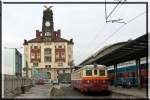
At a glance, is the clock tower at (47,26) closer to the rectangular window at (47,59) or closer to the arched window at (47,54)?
the arched window at (47,54)

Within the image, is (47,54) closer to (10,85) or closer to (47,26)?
(47,26)

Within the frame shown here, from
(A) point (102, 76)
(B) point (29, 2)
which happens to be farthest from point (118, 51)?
(B) point (29, 2)

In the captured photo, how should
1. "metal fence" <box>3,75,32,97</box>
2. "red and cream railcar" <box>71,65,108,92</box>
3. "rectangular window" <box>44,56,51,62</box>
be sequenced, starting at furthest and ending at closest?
"rectangular window" <box>44,56,51,62</box> → "red and cream railcar" <box>71,65,108,92</box> → "metal fence" <box>3,75,32,97</box>

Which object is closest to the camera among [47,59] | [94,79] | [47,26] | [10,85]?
[10,85]

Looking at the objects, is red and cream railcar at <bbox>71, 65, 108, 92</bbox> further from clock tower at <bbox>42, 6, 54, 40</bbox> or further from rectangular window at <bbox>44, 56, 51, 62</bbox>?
clock tower at <bbox>42, 6, 54, 40</bbox>

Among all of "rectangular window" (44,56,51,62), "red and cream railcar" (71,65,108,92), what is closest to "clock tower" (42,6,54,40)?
"rectangular window" (44,56,51,62)

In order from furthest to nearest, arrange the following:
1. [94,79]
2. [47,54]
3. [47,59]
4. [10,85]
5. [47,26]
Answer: [47,26] → [47,59] → [47,54] → [94,79] → [10,85]

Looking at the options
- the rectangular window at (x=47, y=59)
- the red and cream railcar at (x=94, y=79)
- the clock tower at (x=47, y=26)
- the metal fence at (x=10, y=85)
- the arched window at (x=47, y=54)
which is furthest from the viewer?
the clock tower at (x=47, y=26)

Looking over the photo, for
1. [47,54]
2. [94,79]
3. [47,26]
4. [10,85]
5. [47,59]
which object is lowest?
[10,85]

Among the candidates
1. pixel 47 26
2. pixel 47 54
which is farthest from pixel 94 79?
pixel 47 26

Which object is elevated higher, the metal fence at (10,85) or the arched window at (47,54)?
the arched window at (47,54)

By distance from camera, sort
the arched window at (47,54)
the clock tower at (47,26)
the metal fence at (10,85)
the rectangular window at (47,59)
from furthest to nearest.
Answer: the clock tower at (47,26) → the rectangular window at (47,59) → the arched window at (47,54) → the metal fence at (10,85)

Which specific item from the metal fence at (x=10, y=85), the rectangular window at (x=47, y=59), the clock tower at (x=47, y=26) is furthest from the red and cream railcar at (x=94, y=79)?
the clock tower at (x=47, y=26)

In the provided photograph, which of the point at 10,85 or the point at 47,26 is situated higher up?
the point at 47,26
